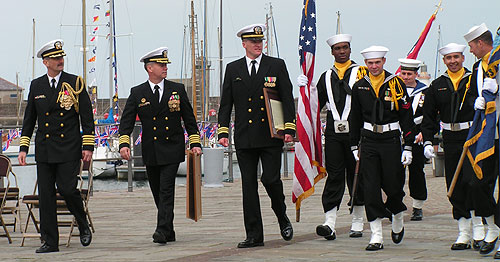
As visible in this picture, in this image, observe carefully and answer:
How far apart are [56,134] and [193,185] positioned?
1571 millimetres

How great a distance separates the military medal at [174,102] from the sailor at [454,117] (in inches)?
99.8

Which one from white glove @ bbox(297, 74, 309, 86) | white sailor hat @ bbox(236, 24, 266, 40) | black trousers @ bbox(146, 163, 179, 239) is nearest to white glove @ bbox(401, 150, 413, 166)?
white glove @ bbox(297, 74, 309, 86)

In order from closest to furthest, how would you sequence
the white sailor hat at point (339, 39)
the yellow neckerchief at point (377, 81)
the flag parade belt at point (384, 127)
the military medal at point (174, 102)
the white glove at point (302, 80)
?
1. the flag parade belt at point (384, 127)
2. the yellow neckerchief at point (377, 81)
3. the white sailor hat at point (339, 39)
4. the military medal at point (174, 102)
5. the white glove at point (302, 80)

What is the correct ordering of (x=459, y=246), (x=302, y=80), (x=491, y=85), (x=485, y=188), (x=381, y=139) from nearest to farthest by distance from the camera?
(x=491, y=85) → (x=485, y=188) → (x=459, y=246) → (x=381, y=139) → (x=302, y=80)

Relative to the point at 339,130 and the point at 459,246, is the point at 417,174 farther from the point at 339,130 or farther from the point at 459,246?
the point at 459,246

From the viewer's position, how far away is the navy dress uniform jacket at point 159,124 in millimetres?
10266

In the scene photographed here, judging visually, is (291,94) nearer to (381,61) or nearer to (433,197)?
(381,61)

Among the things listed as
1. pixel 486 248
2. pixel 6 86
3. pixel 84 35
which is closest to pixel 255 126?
pixel 486 248

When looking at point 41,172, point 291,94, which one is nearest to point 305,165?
point 291,94

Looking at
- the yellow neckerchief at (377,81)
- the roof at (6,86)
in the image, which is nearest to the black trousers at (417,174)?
the yellow neckerchief at (377,81)

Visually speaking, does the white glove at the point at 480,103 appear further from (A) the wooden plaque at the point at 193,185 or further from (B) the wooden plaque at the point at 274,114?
(A) the wooden plaque at the point at 193,185

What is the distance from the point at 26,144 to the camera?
406 inches

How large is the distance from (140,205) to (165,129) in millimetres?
5921

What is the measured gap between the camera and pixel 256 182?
984 cm
